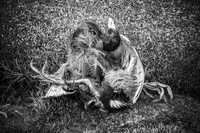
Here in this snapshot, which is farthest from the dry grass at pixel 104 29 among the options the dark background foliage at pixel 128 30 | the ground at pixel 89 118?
the ground at pixel 89 118

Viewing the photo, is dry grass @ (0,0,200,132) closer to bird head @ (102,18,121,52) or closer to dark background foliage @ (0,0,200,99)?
dark background foliage @ (0,0,200,99)

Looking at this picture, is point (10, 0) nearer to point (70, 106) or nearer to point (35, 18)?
point (35, 18)

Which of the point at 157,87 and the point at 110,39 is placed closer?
the point at 110,39

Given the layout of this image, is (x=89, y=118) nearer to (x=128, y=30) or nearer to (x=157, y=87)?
(x=157, y=87)

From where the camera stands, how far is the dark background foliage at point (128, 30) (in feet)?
3.69

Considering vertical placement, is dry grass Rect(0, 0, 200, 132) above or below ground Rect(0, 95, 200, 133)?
above

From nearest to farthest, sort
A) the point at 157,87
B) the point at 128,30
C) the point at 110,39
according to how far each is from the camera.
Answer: the point at 110,39, the point at 157,87, the point at 128,30

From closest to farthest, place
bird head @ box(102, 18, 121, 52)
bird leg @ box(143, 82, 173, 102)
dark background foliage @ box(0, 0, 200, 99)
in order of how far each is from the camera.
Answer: bird head @ box(102, 18, 121, 52)
bird leg @ box(143, 82, 173, 102)
dark background foliage @ box(0, 0, 200, 99)

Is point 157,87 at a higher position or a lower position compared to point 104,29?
lower

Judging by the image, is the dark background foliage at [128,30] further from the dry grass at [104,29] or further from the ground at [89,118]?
the ground at [89,118]

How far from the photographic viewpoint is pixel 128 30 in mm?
1158

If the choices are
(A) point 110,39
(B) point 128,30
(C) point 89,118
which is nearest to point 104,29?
(B) point 128,30

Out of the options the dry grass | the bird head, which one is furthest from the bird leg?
the bird head

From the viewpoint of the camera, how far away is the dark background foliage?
1.12m
